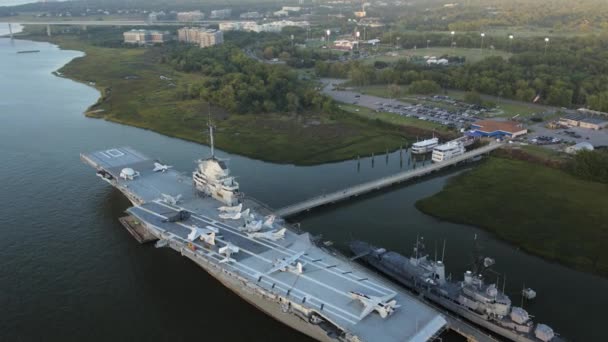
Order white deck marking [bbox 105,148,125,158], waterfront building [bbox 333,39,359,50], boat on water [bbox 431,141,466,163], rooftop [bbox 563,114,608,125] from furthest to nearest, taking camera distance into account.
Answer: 1. waterfront building [bbox 333,39,359,50]
2. rooftop [bbox 563,114,608,125]
3. boat on water [bbox 431,141,466,163]
4. white deck marking [bbox 105,148,125,158]

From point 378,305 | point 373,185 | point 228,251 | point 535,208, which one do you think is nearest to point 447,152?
point 373,185

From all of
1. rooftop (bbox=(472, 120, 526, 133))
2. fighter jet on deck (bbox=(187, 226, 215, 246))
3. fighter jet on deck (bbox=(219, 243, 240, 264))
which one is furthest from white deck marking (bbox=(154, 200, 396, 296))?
rooftop (bbox=(472, 120, 526, 133))

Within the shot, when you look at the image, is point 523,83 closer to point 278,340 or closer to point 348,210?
point 348,210

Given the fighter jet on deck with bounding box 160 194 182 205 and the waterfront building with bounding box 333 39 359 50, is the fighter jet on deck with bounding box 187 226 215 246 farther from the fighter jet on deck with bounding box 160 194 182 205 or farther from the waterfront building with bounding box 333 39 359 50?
the waterfront building with bounding box 333 39 359 50

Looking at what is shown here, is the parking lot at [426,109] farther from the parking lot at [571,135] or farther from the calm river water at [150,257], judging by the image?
the calm river water at [150,257]

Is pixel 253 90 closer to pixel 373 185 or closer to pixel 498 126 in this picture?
pixel 498 126
